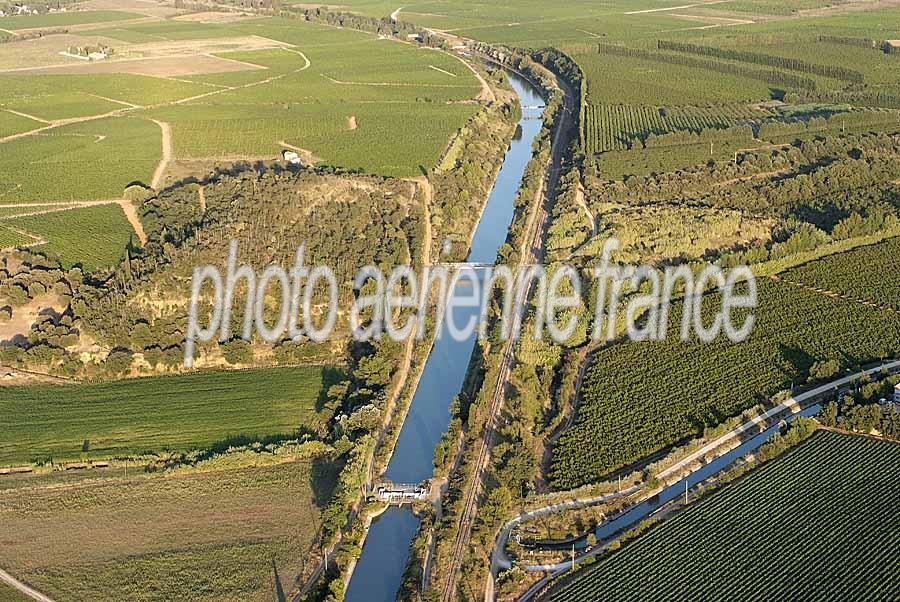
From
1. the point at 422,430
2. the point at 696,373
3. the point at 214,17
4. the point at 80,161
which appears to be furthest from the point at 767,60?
the point at 214,17

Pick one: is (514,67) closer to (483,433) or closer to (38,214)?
(38,214)

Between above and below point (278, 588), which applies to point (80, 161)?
above

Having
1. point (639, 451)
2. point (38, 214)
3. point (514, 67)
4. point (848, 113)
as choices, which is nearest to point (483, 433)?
point (639, 451)

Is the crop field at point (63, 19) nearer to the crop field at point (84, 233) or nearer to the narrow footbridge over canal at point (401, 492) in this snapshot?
the crop field at point (84, 233)

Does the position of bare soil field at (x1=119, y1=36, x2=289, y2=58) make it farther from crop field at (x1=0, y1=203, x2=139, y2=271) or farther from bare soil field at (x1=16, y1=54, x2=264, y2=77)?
crop field at (x1=0, y1=203, x2=139, y2=271)

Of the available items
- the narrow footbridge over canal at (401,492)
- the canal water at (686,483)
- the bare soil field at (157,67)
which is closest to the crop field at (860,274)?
the canal water at (686,483)

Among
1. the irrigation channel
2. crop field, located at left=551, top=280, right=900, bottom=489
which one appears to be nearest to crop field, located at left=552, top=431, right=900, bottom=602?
crop field, located at left=551, top=280, right=900, bottom=489

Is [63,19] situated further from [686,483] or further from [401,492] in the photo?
[686,483]
